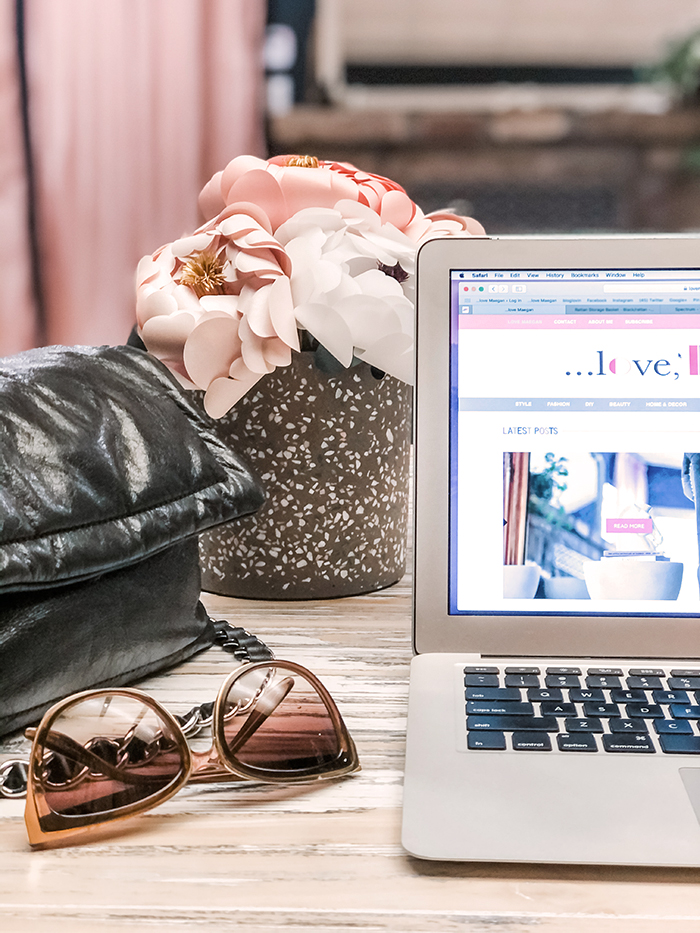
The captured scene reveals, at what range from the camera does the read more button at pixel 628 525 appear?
1.38 feet

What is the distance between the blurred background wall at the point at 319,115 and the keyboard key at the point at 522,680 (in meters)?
1.18

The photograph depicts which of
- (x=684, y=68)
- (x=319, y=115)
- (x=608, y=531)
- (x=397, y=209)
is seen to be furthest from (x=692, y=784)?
(x=684, y=68)

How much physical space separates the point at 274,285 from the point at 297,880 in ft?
1.04

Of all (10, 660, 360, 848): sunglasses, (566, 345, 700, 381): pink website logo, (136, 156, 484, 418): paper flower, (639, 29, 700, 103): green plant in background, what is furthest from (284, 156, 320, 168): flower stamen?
(639, 29, 700, 103): green plant in background

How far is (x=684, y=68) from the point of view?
2.26m

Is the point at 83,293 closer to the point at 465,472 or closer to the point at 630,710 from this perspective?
the point at 465,472

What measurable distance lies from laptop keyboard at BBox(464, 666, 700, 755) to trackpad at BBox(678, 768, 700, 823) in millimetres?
12

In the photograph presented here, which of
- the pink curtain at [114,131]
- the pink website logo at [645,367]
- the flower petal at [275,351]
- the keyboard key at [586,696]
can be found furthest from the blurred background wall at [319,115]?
the keyboard key at [586,696]

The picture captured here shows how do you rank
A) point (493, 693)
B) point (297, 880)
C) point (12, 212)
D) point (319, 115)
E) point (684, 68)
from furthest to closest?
point (684, 68)
point (319, 115)
point (12, 212)
point (493, 693)
point (297, 880)

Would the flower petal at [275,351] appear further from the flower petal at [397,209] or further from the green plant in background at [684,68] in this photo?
the green plant in background at [684,68]

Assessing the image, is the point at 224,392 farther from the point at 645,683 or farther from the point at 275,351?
the point at 645,683

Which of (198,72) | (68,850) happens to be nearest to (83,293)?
(198,72)

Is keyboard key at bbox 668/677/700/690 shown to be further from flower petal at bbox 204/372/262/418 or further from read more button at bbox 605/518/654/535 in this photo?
flower petal at bbox 204/372/262/418

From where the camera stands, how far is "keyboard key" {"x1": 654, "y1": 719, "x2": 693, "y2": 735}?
1.09 ft
